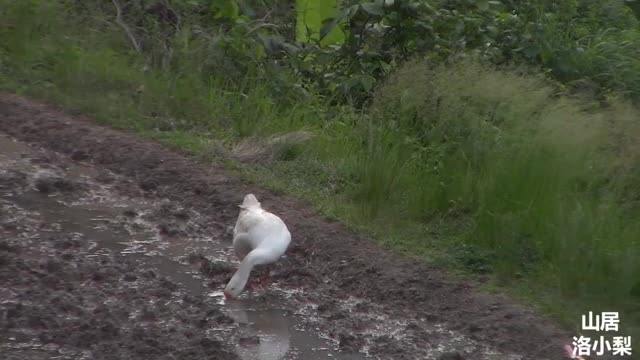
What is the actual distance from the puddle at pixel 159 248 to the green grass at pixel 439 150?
1098mm

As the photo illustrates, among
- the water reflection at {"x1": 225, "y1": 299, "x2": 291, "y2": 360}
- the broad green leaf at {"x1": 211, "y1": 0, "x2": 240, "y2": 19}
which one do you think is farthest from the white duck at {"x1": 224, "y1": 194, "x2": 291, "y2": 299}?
the broad green leaf at {"x1": 211, "y1": 0, "x2": 240, "y2": 19}

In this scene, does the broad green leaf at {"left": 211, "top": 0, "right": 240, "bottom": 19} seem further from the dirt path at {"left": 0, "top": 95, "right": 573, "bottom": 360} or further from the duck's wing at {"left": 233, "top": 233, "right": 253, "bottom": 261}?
the duck's wing at {"left": 233, "top": 233, "right": 253, "bottom": 261}

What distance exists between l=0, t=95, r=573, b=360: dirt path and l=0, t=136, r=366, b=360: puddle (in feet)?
0.04

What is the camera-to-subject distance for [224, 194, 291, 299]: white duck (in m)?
6.15

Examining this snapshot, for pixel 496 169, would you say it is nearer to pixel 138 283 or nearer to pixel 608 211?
pixel 608 211

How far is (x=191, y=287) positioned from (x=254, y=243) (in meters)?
0.45

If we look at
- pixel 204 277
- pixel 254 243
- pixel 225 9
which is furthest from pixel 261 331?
pixel 225 9

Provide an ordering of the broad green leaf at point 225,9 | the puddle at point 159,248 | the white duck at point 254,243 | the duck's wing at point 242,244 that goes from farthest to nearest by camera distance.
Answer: the broad green leaf at point 225,9, the duck's wing at point 242,244, the white duck at point 254,243, the puddle at point 159,248

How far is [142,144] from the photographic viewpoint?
9047 millimetres

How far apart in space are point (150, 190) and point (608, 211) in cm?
328

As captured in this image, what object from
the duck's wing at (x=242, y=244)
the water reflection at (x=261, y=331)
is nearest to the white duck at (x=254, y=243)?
the duck's wing at (x=242, y=244)

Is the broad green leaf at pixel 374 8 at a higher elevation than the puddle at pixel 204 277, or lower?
higher

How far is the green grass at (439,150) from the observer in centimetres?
662

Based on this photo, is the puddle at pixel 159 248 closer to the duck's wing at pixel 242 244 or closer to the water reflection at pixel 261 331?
the water reflection at pixel 261 331
